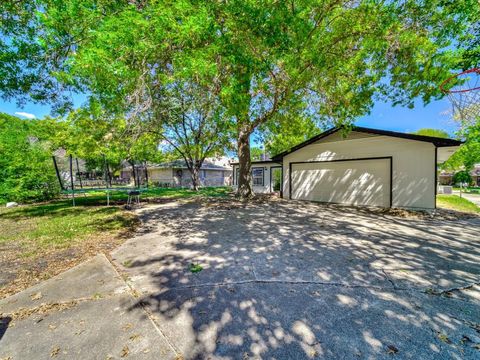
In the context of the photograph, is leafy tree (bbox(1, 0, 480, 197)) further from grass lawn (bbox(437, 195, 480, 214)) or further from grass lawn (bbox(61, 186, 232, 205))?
grass lawn (bbox(437, 195, 480, 214))

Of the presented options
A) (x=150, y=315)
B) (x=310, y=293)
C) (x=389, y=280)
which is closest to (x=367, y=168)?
(x=389, y=280)

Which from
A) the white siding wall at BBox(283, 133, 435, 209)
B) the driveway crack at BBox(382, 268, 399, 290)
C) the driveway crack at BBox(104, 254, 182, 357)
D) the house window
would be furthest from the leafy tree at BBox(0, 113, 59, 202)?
the white siding wall at BBox(283, 133, 435, 209)

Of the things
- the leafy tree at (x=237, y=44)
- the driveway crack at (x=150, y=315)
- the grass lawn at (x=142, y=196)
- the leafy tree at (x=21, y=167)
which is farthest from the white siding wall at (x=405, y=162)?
the leafy tree at (x=21, y=167)

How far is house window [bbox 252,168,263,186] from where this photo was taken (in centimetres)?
1967

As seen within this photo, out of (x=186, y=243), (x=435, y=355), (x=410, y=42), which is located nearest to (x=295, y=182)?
(x=410, y=42)

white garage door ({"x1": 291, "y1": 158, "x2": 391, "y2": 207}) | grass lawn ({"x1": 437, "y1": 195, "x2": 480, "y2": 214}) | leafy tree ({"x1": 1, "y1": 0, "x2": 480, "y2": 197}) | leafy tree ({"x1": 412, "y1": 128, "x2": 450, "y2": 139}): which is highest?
leafy tree ({"x1": 412, "y1": 128, "x2": 450, "y2": 139})

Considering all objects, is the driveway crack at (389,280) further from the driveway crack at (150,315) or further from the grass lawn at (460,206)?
the grass lawn at (460,206)

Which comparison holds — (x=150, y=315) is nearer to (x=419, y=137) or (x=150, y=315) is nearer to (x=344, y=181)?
(x=419, y=137)

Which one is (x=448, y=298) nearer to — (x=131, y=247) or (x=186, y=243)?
(x=186, y=243)

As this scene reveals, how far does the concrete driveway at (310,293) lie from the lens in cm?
207

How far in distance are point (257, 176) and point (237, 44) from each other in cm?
1465

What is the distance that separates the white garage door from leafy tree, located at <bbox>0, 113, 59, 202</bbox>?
43.9 feet

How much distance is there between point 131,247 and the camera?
4750mm

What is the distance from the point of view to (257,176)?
19.9m
